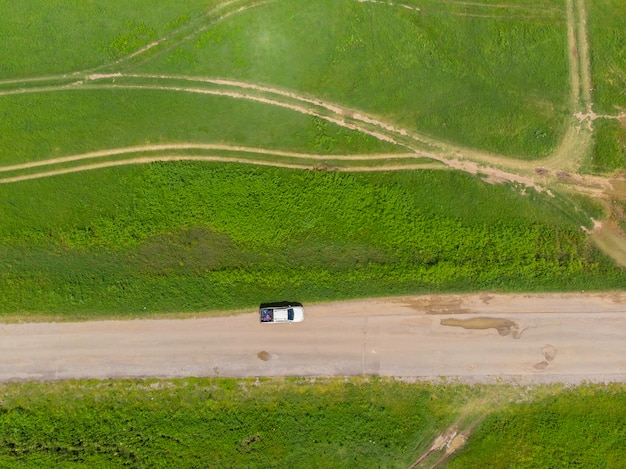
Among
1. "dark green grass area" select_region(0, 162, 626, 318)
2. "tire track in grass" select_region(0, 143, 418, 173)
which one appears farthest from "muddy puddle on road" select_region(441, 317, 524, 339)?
"tire track in grass" select_region(0, 143, 418, 173)

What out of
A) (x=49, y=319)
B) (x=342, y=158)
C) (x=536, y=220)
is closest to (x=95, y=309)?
(x=49, y=319)

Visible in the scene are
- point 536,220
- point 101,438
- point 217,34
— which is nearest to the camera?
point 101,438

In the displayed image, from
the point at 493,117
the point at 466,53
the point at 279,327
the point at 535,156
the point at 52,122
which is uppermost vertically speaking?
the point at 466,53

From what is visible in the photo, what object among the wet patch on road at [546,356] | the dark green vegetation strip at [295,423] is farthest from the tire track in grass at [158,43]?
the wet patch on road at [546,356]

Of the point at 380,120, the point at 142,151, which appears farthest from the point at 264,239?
the point at 380,120

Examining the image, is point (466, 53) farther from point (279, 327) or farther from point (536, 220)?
point (279, 327)

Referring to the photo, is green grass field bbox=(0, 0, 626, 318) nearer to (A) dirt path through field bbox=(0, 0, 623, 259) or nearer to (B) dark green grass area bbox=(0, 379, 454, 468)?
(A) dirt path through field bbox=(0, 0, 623, 259)

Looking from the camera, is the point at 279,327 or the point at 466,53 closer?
the point at 279,327
